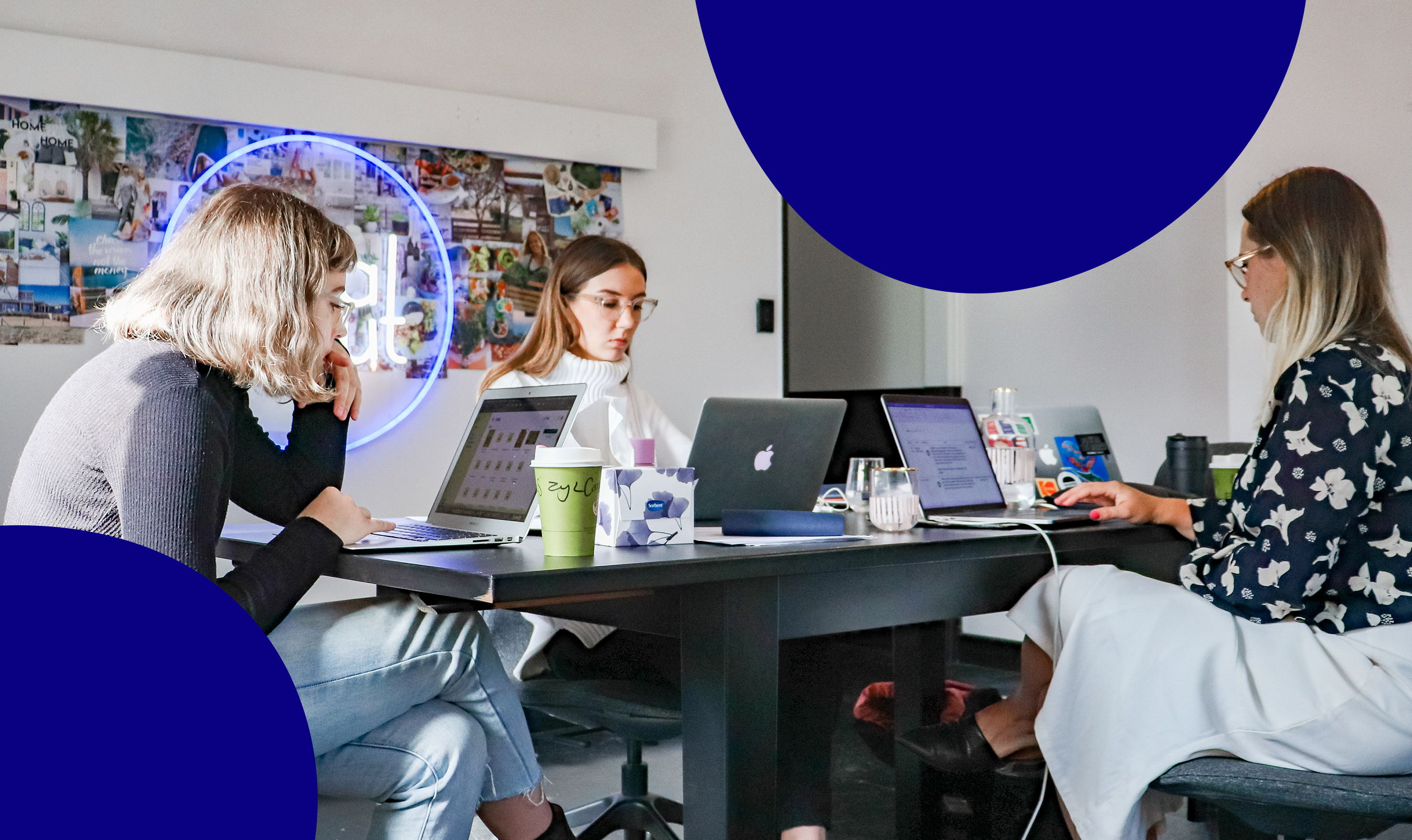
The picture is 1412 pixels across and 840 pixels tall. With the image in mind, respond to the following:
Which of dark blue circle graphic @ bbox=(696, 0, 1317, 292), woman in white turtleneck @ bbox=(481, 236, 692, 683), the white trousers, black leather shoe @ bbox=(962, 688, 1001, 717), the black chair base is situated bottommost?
the black chair base

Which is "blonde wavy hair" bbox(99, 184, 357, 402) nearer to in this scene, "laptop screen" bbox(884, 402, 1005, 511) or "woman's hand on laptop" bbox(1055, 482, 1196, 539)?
"laptop screen" bbox(884, 402, 1005, 511)

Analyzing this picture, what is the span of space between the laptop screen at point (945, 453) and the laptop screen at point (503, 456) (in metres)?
0.65

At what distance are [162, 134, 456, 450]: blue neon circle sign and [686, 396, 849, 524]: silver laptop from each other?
1901 millimetres

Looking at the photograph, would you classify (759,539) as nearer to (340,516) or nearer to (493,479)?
(493,479)

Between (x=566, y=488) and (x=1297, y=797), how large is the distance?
985 mm

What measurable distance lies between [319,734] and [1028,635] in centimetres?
113

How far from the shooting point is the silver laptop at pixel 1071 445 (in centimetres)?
262

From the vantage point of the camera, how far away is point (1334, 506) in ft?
5.45

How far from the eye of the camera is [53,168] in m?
3.12

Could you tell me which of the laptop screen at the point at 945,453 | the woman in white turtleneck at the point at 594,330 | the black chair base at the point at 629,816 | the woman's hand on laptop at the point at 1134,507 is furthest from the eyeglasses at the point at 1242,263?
the black chair base at the point at 629,816

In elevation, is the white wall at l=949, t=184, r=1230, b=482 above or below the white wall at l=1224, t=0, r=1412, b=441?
below

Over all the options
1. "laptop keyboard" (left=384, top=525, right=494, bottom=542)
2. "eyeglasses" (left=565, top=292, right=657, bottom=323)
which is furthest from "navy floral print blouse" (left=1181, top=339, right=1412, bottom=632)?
"eyeglasses" (left=565, top=292, right=657, bottom=323)

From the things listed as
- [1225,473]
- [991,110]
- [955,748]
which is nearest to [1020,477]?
[1225,473]

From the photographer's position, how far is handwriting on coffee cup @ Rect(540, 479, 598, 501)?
144cm
